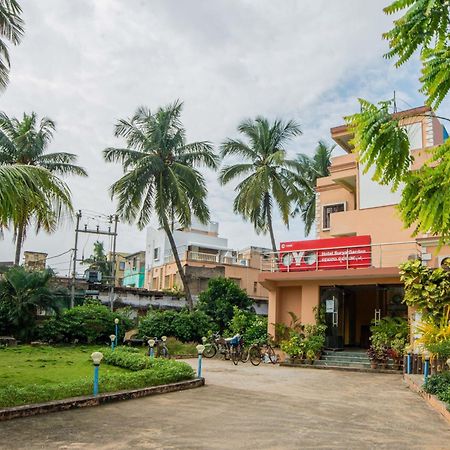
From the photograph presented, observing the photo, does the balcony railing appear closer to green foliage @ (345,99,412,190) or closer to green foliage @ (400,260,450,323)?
green foliage @ (400,260,450,323)

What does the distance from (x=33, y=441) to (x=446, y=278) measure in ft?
41.7

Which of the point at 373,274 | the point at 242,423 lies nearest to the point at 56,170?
the point at 373,274

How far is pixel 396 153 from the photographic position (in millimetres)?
4676

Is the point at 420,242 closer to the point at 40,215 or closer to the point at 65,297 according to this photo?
the point at 40,215

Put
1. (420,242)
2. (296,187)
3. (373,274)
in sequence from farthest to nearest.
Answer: (296,187), (373,274), (420,242)

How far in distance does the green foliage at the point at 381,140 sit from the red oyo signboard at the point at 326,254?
13.6m

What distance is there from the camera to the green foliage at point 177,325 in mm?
21328

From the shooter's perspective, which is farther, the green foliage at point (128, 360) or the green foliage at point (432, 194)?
the green foliage at point (128, 360)

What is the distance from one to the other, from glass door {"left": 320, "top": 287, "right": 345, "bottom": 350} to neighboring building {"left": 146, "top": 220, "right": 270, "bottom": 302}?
12471 mm

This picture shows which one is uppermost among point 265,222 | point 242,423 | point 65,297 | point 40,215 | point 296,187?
point 296,187

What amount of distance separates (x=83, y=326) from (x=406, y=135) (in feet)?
59.7

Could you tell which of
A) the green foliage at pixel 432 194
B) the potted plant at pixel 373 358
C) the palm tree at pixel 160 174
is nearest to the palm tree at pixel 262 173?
the palm tree at pixel 160 174

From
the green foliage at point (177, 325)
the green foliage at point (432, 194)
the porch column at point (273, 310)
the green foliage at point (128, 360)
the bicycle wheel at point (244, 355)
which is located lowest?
the bicycle wheel at point (244, 355)

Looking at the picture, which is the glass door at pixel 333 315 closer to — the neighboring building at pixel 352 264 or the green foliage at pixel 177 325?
the neighboring building at pixel 352 264
